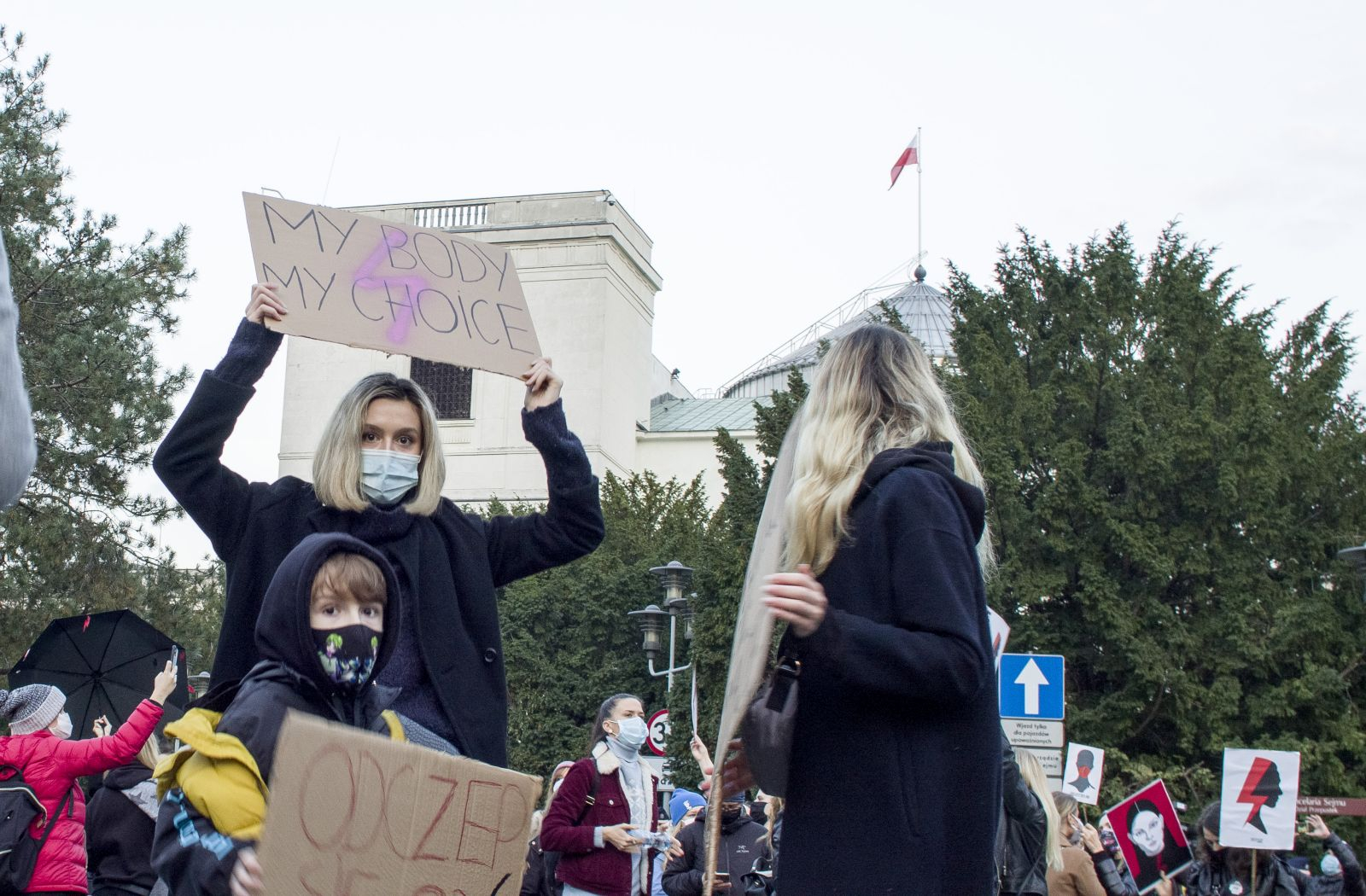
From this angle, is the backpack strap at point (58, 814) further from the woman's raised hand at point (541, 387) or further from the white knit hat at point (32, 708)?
the woman's raised hand at point (541, 387)

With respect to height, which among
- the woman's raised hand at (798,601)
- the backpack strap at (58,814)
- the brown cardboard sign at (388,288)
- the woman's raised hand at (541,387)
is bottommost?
the backpack strap at (58,814)

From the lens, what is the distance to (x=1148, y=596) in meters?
30.6

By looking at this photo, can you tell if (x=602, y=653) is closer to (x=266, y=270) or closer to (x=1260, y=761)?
(x=1260, y=761)

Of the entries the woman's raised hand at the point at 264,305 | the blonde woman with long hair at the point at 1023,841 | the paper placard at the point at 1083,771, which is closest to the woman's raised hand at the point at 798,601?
the woman's raised hand at the point at 264,305

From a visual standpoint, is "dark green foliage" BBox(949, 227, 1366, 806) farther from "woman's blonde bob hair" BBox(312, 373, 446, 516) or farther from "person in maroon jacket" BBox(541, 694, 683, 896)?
"woman's blonde bob hair" BBox(312, 373, 446, 516)

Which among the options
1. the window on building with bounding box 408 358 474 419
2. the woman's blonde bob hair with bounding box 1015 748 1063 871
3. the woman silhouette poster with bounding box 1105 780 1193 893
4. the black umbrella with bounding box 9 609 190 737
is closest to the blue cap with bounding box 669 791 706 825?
the woman silhouette poster with bounding box 1105 780 1193 893

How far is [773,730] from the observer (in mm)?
3400

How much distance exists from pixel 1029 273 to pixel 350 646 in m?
32.2

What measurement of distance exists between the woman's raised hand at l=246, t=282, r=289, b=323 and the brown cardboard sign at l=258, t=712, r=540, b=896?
1.68 metres

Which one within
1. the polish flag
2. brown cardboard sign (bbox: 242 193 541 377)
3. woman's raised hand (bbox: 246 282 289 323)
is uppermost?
the polish flag

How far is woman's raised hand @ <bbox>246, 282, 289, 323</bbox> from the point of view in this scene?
4.65 metres

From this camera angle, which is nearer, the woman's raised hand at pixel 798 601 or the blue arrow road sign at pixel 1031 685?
the woman's raised hand at pixel 798 601

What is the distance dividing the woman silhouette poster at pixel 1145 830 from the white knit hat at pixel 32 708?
8602 mm

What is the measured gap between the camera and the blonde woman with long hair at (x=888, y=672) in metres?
3.27
